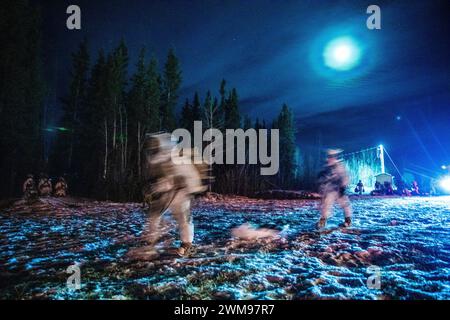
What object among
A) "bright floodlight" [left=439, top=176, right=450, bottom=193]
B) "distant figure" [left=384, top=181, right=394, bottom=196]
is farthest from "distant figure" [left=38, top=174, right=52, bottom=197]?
"bright floodlight" [left=439, top=176, right=450, bottom=193]

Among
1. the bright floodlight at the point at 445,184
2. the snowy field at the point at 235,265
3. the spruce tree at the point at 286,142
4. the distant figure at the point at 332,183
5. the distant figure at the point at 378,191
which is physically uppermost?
the spruce tree at the point at 286,142

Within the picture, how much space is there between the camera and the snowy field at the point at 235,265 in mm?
3488

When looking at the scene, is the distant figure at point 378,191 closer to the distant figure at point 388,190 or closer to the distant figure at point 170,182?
the distant figure at point 388,190

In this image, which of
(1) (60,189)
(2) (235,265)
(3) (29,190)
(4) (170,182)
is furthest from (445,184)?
(3) (29,190)

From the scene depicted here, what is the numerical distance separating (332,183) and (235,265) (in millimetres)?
4278

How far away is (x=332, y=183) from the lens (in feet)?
25.0

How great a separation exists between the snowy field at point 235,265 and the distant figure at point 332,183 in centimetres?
70

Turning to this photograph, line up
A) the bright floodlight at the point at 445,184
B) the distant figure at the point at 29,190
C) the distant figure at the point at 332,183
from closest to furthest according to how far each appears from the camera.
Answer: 1. the distant figure at the point at 332,183
2. the distant figure at the point at 29,190
3. the bright floodlight at the point at 445,184

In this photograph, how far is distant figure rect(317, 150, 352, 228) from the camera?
7582 millimetres

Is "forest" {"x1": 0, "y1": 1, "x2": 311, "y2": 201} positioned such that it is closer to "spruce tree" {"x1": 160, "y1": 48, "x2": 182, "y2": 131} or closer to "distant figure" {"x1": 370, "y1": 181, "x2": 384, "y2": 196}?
"spruce tree" {"x1": 160, "y1": 48, "x2": 182, "y2": 131}

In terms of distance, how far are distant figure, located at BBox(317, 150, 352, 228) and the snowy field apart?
27.5 inches

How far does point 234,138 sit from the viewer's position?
37.9 m

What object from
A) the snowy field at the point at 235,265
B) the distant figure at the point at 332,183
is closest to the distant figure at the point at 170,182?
the snowy field at the point at 235,265
